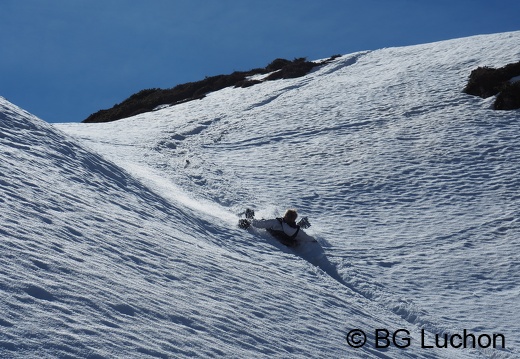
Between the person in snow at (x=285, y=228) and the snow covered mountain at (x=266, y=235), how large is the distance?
0.61ft

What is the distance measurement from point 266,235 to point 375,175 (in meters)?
6.04

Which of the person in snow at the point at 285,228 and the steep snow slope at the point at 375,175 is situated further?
the person in snow at the point at 285,228

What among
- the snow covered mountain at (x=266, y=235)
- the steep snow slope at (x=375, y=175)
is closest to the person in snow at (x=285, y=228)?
the snow covered mountain at (x=266, y=235)

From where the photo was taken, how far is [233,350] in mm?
6828

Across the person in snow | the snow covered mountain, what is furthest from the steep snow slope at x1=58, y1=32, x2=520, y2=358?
the person in snow

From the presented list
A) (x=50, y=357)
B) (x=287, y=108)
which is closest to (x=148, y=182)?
(x=50, y=357)

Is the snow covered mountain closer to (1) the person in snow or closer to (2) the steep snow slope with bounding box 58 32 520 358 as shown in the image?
(2) the steep snow slope with bounding box 58 32 520 358

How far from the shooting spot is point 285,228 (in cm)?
1338

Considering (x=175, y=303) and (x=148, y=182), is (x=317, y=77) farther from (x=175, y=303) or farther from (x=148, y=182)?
(x=175, y=303)

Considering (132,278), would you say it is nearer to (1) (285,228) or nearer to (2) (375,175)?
(1) (285,228)

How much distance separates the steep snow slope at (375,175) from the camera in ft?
38.5

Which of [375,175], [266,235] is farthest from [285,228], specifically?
[375,175]

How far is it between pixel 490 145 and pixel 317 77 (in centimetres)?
1319

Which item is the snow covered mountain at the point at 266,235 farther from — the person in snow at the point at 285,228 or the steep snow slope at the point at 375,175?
the person in snow at the point at 285,228
